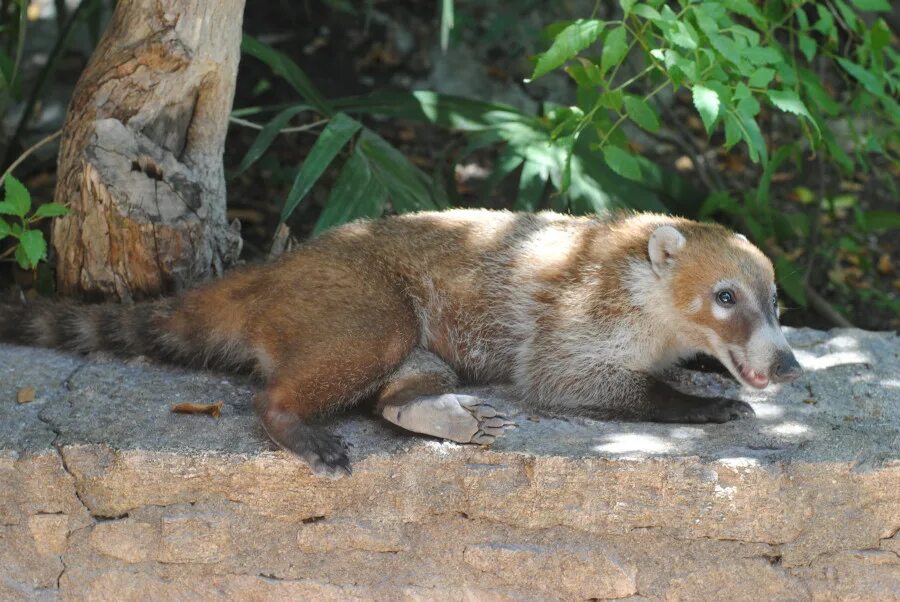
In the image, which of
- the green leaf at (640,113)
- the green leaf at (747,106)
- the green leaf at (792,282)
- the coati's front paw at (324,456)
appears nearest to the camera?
the coati's front paw at (324,456)

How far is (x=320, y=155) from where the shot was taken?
5352mm

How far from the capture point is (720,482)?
3859mm

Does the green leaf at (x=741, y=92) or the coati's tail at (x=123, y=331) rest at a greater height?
the green leaf at (x=741, y=92)

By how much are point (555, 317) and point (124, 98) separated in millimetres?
2201

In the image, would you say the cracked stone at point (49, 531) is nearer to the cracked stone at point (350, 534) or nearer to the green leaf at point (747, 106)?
the cracked stone at point (350, 534)

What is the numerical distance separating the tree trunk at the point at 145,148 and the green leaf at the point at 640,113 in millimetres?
1820

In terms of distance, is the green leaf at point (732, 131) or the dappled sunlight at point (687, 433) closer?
the dappled sunlight at point (687, 433)

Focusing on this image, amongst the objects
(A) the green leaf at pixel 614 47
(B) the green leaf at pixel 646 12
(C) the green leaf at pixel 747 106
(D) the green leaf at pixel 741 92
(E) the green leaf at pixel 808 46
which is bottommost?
(C) the green leaf at pixel 747 106

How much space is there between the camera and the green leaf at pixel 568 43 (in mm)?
4395

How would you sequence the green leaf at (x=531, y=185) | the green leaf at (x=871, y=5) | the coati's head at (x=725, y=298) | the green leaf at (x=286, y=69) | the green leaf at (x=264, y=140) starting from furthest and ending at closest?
the green leaf at (x=531, y=185) < the green leaf at (x=286, y=69) < the green leaf at (x=264, y=140) < the green leaf at (x=871, y=5) < the coati's head at (x=725, y=298)

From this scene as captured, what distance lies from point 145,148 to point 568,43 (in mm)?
1970

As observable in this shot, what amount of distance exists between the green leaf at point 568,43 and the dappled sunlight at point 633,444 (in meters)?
1.54

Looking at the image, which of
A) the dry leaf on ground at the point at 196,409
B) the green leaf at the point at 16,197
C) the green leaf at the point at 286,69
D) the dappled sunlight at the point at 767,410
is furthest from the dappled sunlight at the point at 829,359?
the green leaf at the point at 16,197

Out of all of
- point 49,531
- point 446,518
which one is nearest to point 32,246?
point 49,531
